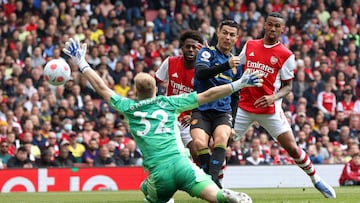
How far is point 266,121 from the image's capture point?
561 inches

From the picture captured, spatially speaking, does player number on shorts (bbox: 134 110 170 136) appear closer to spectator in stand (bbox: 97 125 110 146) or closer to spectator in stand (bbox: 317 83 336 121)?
Answer: spectator in stand (bbox: 97 125 110 146)

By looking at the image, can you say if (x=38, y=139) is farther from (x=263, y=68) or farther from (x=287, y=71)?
(x=287, y=71)

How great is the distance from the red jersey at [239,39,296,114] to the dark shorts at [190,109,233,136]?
868 millimetres

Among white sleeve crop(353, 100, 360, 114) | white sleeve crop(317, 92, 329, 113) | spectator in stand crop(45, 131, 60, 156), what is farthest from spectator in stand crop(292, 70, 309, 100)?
spectator in stand crop(45, 131, 60, 156)

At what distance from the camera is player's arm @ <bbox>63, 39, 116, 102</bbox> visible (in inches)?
412

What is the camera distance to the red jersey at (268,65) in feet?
46.0

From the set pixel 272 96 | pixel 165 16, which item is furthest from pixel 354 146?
pixel 272 96

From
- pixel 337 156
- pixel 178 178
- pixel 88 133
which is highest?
pixel 178 178

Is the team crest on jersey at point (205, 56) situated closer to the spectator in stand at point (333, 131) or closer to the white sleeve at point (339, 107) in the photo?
the spectator in stand at point (333, 131)

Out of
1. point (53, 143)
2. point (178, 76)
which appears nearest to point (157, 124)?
point (178, 76)

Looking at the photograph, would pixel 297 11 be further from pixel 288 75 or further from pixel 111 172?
pixel 288 75

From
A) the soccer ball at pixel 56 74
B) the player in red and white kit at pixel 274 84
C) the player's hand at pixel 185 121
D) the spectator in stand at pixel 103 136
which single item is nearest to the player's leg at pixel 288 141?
the player in red and white kit at pixel 274 84

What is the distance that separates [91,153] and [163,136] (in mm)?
11499

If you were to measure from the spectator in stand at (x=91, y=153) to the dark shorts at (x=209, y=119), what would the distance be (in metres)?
8.19
